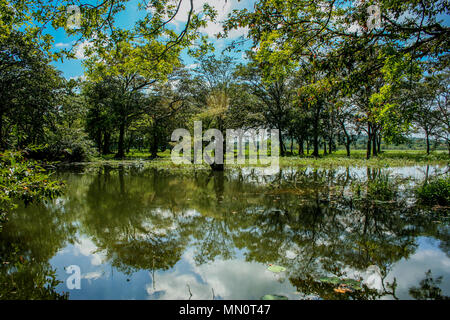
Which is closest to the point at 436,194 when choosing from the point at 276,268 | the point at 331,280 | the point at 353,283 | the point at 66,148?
the point at 353,283

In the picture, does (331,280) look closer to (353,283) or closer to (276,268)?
(353,283)

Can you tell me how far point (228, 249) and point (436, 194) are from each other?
6.46m

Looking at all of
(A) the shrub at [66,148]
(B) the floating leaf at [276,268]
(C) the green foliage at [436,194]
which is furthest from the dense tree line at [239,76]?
(B) the floating leaf at [276,268]

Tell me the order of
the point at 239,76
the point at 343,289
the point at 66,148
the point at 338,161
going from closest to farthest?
the point at 343,289 → the point at 66,148 → the point at 338,161 → the point at 239,76

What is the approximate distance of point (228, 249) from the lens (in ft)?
12.9

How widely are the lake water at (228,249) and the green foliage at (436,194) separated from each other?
2.32ft

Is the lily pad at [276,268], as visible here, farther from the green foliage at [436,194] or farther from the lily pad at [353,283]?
the green foliage at [436,194]

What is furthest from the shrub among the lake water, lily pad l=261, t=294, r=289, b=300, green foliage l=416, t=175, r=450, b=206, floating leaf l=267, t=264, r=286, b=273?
green foliage l=416, t=175, r=450, b=206

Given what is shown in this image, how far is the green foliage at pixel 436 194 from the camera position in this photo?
255 inches

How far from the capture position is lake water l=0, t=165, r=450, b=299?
2793 mm

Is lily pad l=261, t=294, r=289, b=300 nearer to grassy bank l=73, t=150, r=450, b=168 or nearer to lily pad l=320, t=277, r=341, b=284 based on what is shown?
lily pad l=320, t=277, r=341, b=284

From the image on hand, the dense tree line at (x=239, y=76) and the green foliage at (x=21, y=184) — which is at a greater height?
the dense tree line at (x=239, y=76)

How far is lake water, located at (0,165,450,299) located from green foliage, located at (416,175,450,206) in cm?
71
